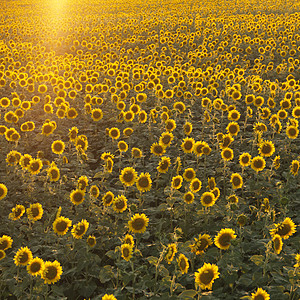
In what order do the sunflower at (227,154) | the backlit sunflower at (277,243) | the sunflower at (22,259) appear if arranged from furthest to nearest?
the sunflower at (227,154)
the sunflower at (22,259)
the backlit sunflower at (277,243)

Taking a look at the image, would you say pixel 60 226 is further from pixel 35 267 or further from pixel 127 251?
pixel 127 251

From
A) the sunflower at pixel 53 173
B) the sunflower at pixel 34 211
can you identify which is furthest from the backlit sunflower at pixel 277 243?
the sunflower at pixel 53 173

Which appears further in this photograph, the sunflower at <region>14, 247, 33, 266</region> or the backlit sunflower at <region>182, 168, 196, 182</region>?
the backlit sunflower at <region>182, 168, 196, 182</region>

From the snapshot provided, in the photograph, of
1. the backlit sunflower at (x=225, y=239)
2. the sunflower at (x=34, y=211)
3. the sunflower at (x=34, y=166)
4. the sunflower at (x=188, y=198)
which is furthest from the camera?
the sunflower at (x=34, y=166)

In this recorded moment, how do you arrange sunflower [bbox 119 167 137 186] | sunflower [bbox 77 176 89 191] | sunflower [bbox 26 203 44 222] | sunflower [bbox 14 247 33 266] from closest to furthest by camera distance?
sunflower [bbox 14 247 33 266]
sunflower [bbox 26 203 44 222]
sunflower [bbox 77 176 89 191]
sunflower [bbox 119 167 137 186]

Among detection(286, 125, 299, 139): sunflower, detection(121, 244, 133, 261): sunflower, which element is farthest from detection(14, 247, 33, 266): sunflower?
detection(286, 125, 299, 139): sunflower

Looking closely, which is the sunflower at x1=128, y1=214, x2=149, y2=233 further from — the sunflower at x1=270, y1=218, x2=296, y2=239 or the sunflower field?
the sunflower at x1=270, y1=218, x2=296, y2=239

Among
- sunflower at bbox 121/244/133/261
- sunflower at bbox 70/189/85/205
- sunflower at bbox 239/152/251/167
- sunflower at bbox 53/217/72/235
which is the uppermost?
sunflower at bbox 239/152/251/167

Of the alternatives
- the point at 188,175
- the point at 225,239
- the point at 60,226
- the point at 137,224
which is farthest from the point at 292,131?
the point at 60,226

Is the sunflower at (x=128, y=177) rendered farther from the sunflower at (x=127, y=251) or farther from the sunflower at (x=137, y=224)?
the sunflower at (x=127, y=251)

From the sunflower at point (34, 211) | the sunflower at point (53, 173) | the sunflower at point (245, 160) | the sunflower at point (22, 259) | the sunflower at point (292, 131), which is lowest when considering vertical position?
the sunflower at point (22, 259)

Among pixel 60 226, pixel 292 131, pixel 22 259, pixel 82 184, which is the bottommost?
pixel 22 259

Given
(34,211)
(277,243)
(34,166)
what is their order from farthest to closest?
(34,166) < (34,211) < (277,243)

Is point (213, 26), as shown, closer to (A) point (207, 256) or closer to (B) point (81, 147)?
(B) point (81, 147)
